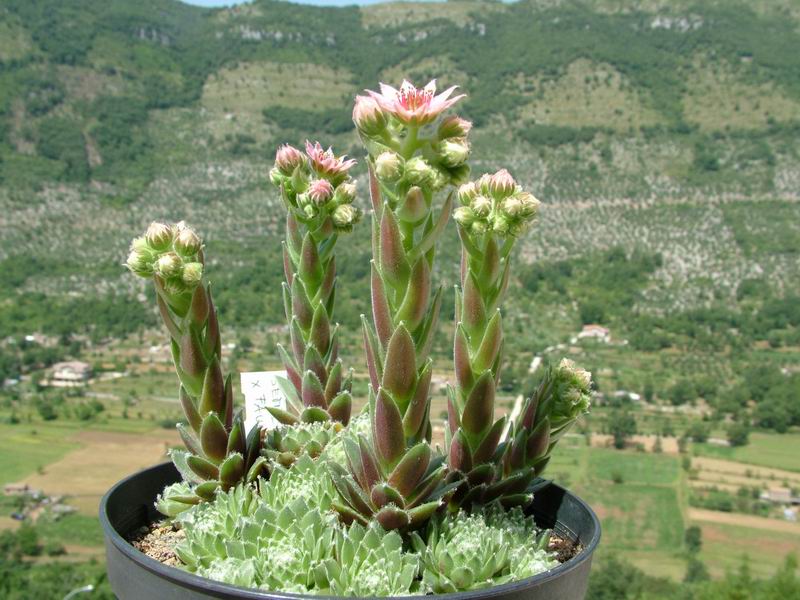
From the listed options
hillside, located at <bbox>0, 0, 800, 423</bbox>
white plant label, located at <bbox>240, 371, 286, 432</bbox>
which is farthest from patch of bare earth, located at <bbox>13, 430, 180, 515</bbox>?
white plant label, located at <bbox>240, 371, 286, 432</bbox>

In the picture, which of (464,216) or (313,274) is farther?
(313,274)

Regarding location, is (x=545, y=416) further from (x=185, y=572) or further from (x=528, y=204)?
(x=185, y=572)

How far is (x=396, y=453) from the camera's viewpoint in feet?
4.74

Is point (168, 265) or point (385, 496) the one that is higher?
point (168, 265)

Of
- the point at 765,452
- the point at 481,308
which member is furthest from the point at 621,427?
the point at 481,308

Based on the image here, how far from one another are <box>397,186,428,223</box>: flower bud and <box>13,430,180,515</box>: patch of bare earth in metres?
38.3

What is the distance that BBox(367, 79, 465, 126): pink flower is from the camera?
137 cm

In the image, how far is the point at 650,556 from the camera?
3722cm

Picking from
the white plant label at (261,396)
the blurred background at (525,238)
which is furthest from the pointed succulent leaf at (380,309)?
the blurred background at (525,238)

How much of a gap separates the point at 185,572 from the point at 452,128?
840mm

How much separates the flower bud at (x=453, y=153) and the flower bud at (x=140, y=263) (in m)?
0.58

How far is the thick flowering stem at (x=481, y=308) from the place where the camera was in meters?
1.50

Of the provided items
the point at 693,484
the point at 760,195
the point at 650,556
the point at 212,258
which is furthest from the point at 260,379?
the point at 760,195

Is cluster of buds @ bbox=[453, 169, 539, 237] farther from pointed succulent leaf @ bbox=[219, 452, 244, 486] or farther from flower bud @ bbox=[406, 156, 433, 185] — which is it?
pointed succulent leaf @ bbox=[219, 452, 244, 486]
